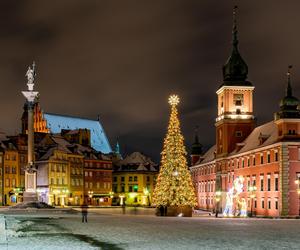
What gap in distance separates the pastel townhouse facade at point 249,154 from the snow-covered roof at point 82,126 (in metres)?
50.4

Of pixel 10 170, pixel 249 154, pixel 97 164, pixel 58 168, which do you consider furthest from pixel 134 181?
pixel 249 154

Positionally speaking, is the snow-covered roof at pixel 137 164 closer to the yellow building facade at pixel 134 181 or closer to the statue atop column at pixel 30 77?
the yellow building facade at pixel 134 181

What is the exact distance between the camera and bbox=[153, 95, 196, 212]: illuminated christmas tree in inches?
2549

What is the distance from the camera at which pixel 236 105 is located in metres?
103

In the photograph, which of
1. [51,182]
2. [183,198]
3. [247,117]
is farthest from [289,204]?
[51,182]

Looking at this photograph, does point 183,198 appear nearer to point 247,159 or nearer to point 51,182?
point 247,159

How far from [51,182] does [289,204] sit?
211ft

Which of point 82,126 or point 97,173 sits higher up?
point 82,126

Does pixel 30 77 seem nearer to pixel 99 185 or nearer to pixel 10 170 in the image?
pixel 10 170

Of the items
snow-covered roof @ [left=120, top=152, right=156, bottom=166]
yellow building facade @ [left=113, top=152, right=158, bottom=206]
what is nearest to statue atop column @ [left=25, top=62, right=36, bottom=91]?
yellow building facade @ [left=113, top=152, right=158, bottom=206]

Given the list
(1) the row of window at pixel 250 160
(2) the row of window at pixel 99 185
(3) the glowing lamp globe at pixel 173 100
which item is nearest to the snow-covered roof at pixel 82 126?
(2) the row of window at pixel 99 185

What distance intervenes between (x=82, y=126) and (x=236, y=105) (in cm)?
7622

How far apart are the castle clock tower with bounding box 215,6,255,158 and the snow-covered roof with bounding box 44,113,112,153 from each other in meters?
68.4

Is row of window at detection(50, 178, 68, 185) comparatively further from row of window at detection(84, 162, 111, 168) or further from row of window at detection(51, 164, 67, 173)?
row of window at detection(84, 162, 111, 168)
